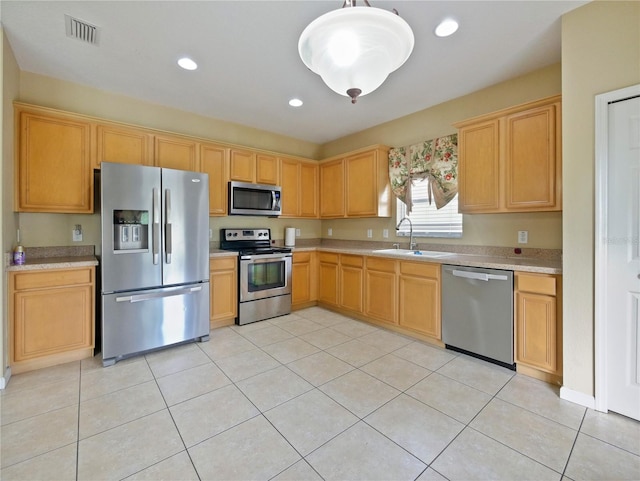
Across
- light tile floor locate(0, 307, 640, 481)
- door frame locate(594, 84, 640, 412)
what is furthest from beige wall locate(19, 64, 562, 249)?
light tile floor locate(0, 307, 640, 481)

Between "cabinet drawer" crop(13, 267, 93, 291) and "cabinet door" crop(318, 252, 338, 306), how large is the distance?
2773 mm

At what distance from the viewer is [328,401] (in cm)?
207

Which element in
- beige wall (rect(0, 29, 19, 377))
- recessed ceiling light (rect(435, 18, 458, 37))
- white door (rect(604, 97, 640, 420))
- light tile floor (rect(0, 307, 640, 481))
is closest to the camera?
light tile floor (rect(0, 307, 640, 481))

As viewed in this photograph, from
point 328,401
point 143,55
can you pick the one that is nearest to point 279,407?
point 328,401

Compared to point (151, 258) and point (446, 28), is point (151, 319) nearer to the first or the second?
point (151, 258)

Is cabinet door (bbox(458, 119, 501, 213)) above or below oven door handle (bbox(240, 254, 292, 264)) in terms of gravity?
above

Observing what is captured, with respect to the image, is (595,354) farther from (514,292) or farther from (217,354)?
(217,354)

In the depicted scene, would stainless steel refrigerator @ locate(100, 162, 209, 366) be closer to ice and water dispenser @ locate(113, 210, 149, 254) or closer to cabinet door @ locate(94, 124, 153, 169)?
ice and water dispenser @ locate(113, 210, 149, 254)

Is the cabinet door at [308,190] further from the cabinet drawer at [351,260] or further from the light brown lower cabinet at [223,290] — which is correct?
the light brown lower cabinet at [223,290]

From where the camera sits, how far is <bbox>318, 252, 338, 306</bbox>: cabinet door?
4188mm

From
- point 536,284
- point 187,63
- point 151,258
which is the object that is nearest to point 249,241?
point 151,258

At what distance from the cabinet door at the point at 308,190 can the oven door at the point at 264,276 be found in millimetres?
1019

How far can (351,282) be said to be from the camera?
12.9 feet

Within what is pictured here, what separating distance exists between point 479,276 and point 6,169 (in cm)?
408
